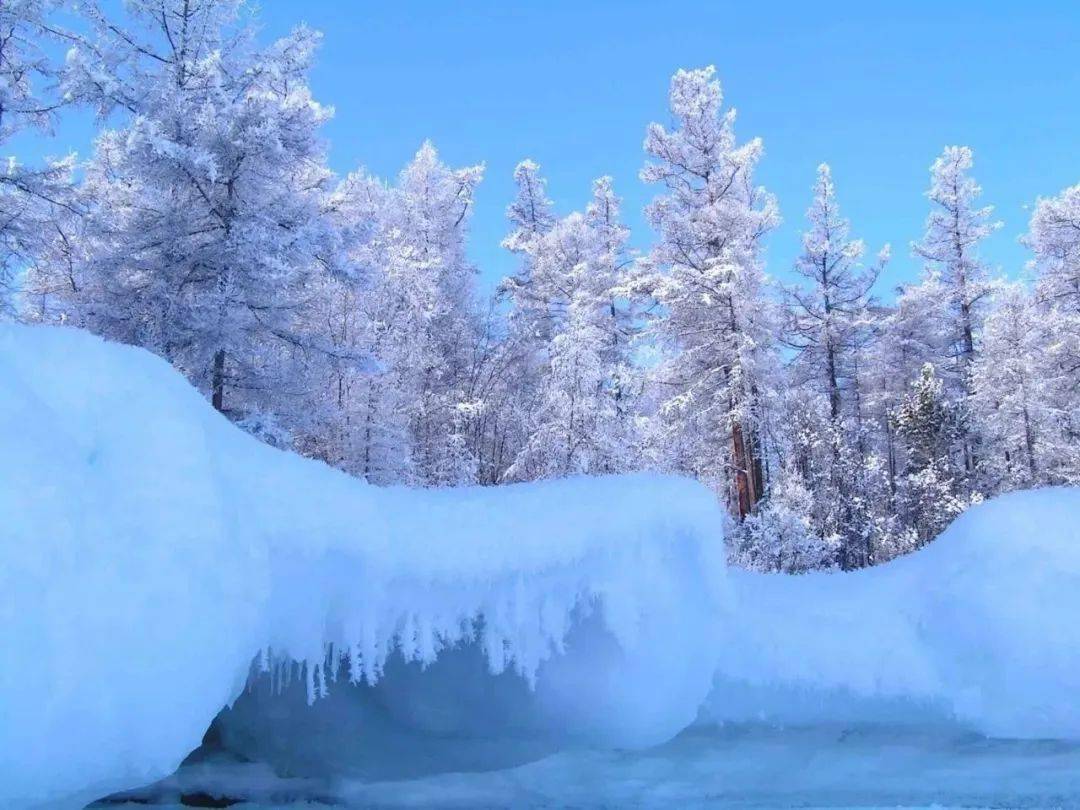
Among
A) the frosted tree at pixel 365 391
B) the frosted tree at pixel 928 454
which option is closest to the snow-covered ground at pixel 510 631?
the frosted tree at pixel 365 391

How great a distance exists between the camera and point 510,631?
4.72 metres

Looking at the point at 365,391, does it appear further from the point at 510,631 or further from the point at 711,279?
the point at 510,631

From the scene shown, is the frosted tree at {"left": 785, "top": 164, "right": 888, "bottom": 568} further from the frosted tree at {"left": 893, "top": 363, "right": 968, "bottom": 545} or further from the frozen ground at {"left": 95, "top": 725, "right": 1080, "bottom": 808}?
the frozen ground at {"left": 95, "top": 725, "right": 1080, "bottom": 808}

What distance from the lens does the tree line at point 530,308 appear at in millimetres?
12250

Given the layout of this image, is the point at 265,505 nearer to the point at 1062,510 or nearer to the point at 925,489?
the point at 1062,510

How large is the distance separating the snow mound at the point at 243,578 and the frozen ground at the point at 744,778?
25.2 inches

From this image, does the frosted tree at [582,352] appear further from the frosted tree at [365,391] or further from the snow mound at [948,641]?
the snow mound at [948,641]

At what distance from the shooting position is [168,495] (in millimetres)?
3648

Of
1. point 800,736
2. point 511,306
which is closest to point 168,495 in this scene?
point 800,736

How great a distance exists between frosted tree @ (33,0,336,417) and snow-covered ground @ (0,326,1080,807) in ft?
26.0

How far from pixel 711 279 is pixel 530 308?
8079 mm

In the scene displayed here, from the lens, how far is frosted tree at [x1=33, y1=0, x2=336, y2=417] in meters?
11.9

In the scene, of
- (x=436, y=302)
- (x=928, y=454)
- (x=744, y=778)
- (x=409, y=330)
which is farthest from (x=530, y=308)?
(x=744, y=778)

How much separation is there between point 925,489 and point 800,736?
18012mm
